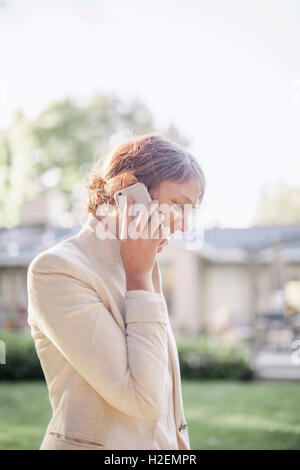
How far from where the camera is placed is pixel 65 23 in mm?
22453

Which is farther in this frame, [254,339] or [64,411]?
[254,339]

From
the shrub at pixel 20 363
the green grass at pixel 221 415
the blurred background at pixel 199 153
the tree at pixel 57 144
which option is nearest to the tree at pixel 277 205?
the blurred background at pixel 199 153

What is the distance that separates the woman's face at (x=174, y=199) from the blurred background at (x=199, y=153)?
3.72m

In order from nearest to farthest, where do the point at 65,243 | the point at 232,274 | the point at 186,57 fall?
the point at 65,243
the point at 232,274
the point at 186,57

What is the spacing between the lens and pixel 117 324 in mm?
949

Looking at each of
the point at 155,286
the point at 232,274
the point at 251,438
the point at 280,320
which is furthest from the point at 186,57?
the point at 155,286

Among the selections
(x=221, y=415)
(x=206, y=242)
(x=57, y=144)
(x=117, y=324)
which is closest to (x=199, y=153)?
(x=221, y=415)

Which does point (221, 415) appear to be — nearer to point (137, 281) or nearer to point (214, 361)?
point (214, 361)

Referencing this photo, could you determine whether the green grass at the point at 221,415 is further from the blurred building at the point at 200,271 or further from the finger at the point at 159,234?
the blurred building at the point at 200,271

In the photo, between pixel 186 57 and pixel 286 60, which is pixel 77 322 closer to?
pixel 286 60

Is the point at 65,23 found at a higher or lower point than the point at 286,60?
higher

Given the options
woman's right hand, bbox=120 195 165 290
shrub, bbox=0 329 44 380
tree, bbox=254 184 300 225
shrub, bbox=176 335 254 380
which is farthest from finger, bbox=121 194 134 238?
tree, bbox=254 184 300 225

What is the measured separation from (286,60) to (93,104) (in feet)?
32.5

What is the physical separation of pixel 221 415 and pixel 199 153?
13.9 feet
